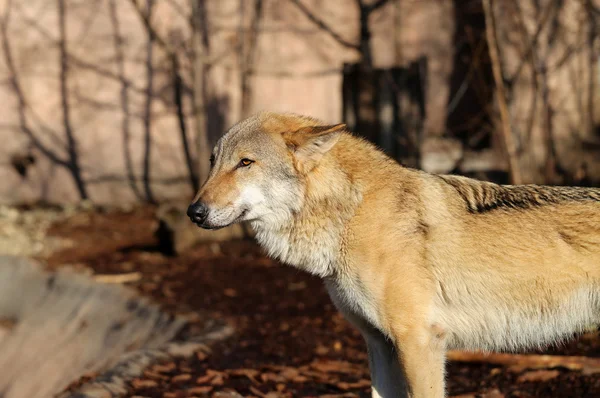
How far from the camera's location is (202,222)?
14.2ft

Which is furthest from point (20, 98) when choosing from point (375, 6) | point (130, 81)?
point (375, 6)

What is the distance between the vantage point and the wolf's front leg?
13.3ft

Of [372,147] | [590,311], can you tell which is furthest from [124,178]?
[590,311]

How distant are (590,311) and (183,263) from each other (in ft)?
21.6

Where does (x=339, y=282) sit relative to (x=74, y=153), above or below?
above

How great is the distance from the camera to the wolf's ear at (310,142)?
4.35 metres

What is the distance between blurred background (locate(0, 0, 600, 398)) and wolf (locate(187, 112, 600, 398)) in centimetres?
133

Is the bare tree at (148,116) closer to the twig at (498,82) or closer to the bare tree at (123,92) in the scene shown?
the bare tree at (123,92)

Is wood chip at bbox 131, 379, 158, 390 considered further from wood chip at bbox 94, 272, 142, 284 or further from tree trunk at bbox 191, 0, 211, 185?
tree trunk at bbox 191, 0, 211, 185

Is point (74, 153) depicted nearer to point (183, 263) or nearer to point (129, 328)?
point (183, 263)

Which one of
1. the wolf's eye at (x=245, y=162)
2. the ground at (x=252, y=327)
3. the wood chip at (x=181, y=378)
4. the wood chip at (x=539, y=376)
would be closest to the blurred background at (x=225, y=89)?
the ground at (x=252, y=327)

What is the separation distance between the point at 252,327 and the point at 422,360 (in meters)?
3.66

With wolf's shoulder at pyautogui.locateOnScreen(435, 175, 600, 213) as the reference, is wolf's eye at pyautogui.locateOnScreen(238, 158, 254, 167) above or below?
above

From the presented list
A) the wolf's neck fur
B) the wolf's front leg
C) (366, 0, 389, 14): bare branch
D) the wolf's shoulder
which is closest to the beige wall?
(366, 0, 389, 14): bare branch
